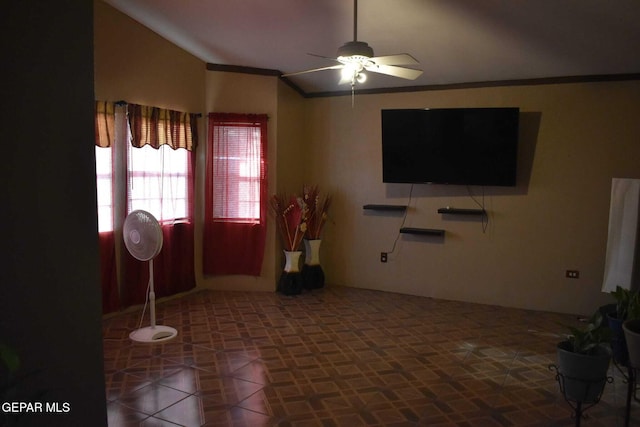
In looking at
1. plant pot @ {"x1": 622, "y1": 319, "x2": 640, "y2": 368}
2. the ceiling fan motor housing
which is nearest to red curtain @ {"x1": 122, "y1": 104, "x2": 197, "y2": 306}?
the ceiling fan motor housing

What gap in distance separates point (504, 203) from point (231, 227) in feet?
9.89

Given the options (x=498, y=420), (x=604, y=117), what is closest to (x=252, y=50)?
(x=604, y=117)

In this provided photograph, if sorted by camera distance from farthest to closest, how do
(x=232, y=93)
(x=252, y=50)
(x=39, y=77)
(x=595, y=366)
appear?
1. (x=232, y=93)
2. (x=252, y=50)
3. (x=595, y=366)
4. (x=39, y=77)

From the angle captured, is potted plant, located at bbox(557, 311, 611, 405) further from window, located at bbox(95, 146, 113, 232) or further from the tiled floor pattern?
window, located at bbox(95, 146, 113, 232)

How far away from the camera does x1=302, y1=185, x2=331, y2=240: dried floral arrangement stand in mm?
5398

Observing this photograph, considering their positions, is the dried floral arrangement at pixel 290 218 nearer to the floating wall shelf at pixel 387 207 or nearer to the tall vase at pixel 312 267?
the tall vase at pixel 312 267

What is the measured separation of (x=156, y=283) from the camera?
184 inches

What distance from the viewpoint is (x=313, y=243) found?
5.45 metres

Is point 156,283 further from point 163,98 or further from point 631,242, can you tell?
point 631,242

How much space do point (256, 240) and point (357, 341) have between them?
195 centimetres

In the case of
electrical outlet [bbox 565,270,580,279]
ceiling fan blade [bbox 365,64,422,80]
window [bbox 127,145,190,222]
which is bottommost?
electrical outlet [bbox 565,270,580,279]

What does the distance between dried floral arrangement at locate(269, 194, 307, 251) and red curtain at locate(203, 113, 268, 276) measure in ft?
0.49

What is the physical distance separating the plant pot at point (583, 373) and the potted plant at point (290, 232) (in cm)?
325

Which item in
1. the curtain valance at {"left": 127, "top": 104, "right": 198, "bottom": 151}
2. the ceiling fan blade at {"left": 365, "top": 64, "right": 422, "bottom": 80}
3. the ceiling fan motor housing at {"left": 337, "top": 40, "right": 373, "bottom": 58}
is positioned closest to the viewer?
the ceiling fan motor housing at {"left": 337, "top": 40, "right": 373, "bottom": 58}
